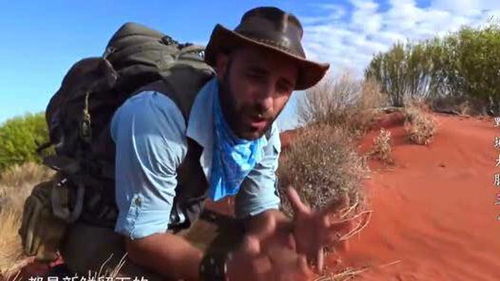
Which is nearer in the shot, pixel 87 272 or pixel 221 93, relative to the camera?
pixel 221 93

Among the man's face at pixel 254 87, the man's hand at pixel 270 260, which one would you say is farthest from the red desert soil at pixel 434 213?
the man's hand at pixel 270 260

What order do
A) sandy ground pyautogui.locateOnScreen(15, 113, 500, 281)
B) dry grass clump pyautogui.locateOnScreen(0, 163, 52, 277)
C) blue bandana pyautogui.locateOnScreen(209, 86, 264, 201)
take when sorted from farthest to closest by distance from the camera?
sandy ground pyautogui.locateOnScreen(15, 113, 500, 281), dry grass clump pyautogui.locateOnScreen(0, 163, 52, 277), blue bandana pyautogui.locateOnScreen(209, 86, 264, 201)

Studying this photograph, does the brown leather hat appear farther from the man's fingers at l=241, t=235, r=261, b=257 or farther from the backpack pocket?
the backpack pocket

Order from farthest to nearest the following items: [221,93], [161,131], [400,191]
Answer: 1. [400,191]
2. [221,93]
3. [161,131]

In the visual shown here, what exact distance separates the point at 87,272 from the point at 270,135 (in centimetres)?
112

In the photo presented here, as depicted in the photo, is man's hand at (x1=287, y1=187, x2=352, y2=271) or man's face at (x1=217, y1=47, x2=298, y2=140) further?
man's face at (x1=217, y1=47, x2=298, y2=140)

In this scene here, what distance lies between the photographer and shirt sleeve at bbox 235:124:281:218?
3.51 metres

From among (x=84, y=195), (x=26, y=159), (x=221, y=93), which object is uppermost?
(x=221, y=93)

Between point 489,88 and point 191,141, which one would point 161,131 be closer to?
point 191,141

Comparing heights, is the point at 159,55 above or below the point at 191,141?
above

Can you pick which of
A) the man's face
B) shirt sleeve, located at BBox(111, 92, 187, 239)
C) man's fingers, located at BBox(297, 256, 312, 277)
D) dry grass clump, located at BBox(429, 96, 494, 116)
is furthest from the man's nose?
dry grass clump, located at BBox(429, 96, 494, 116)

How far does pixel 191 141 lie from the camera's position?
9.75ft

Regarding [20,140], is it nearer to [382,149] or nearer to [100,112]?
[382,149]

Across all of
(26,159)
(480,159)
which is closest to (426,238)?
(480,159)
